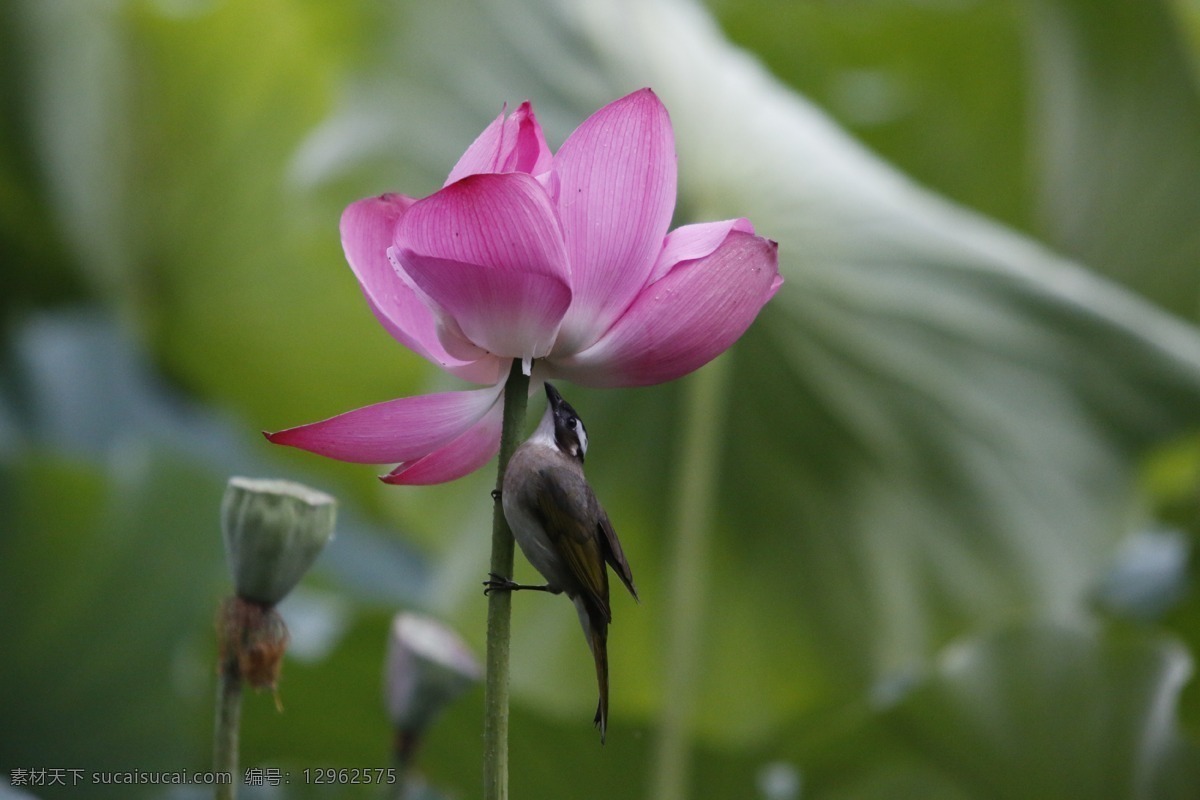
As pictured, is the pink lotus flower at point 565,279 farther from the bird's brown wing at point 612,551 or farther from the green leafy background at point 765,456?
the green leafy background at point 765,456

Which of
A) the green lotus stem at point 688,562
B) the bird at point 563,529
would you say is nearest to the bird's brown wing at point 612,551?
the bird at point 563,529

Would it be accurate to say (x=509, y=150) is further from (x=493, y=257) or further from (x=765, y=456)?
(x=765, y=456)

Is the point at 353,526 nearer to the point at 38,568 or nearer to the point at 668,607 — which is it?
the point at 38,568

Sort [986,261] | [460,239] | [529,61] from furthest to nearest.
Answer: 1. [529,61]
2. [986,261]
3. [460,239]

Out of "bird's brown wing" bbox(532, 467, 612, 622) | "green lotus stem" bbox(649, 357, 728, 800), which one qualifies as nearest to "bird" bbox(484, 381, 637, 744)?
"bird's brown wing" bbox(532, 467, 612, 622)

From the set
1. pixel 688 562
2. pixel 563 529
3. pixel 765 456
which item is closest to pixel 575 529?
pixel 563 529

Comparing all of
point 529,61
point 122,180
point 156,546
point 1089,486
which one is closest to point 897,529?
point 1089,486
